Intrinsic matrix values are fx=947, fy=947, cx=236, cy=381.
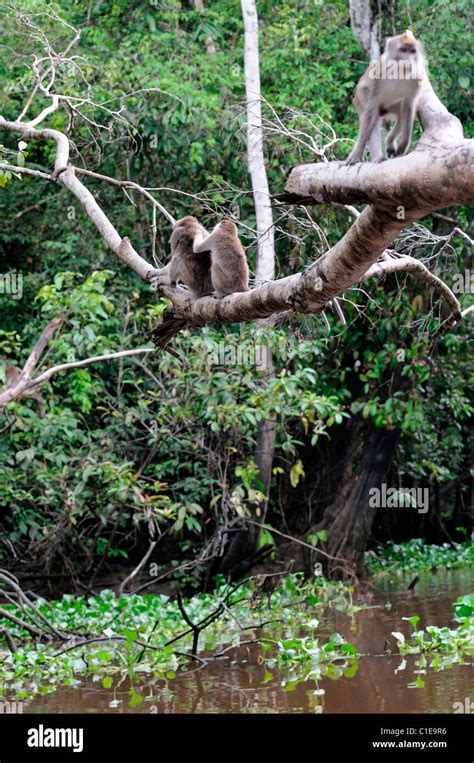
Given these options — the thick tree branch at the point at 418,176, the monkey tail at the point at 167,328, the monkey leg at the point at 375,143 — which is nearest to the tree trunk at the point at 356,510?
the monkey tail at the point at 167,328

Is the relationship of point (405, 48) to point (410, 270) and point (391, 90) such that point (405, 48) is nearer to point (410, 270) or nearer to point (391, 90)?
point (391, 90)

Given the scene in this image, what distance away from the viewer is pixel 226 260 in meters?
6.38

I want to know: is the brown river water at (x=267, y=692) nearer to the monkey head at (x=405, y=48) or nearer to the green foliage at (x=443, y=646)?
the green foliage at (x=443, y=646)

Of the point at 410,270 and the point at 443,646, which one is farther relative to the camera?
the point at 443,646

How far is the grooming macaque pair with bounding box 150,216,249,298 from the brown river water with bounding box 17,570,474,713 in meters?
2.87

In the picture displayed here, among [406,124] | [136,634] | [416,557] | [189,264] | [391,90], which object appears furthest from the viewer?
[416,557]

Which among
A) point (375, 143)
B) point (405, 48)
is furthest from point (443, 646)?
point (405, 48)

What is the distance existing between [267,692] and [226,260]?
3.13 meters

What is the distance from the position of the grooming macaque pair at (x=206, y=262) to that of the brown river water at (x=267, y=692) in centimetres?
287

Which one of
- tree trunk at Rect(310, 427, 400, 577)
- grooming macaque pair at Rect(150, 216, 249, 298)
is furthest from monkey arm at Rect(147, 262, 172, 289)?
tree trunk at Rect(310, 427, 400, 577)

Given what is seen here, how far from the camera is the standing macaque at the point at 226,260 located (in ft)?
20.7

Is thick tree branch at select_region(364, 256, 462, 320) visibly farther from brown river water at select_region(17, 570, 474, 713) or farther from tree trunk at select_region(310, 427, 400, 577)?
tree trunk at select_region(310, 427, 400, 577)

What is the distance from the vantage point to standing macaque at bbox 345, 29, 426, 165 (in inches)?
159

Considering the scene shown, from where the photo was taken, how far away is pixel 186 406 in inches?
426
